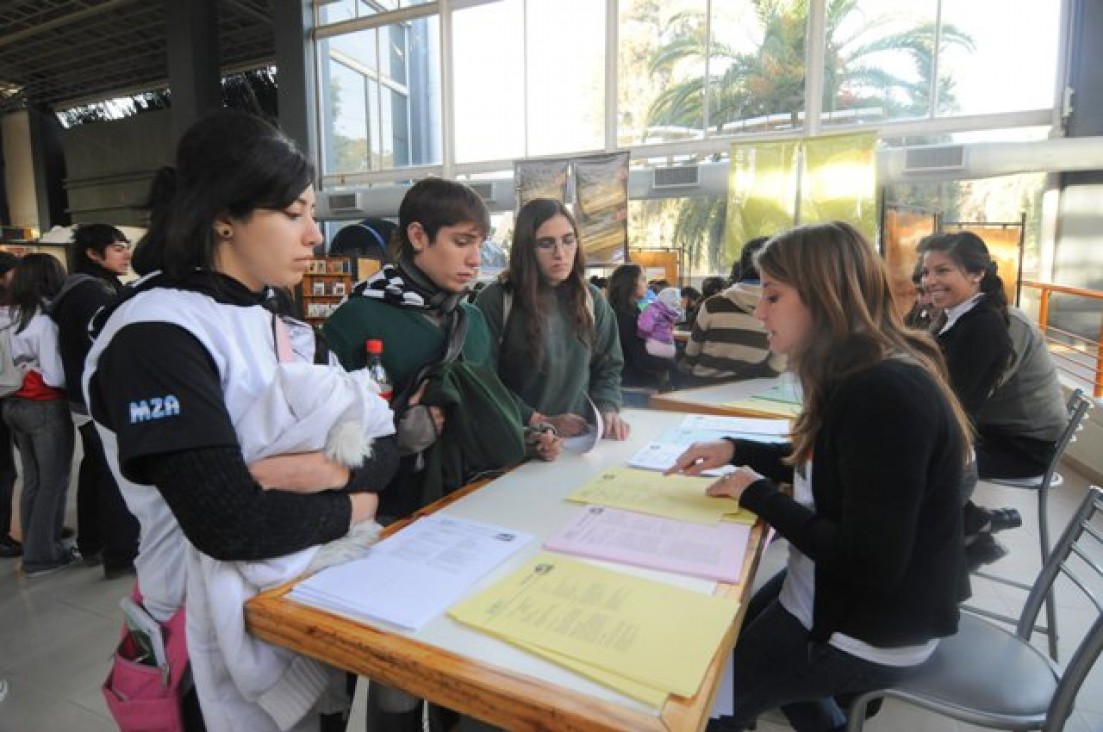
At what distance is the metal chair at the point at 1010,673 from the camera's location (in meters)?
1.05

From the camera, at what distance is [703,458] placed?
139 cm

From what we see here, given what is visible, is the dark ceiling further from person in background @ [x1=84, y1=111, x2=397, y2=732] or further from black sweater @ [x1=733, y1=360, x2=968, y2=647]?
black sweater @ [x1=733, y1=360, x2=968, y2=647]

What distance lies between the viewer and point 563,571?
943 millimetres

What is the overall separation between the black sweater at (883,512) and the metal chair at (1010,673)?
158 mm

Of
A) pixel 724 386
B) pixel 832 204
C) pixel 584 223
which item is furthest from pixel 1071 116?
pixel 724 386

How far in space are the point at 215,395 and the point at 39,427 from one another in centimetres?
268

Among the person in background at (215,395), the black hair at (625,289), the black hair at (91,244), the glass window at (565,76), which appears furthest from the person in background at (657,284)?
the person in background at (215,395)

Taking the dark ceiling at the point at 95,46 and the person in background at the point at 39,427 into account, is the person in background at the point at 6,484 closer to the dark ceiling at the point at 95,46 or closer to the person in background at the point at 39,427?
the person in background at the point at 39,427

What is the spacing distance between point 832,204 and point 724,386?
4172 millimetres

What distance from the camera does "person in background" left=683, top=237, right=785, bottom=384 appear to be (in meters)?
3.01

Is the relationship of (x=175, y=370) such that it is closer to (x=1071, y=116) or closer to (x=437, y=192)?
(x=437, y=192)

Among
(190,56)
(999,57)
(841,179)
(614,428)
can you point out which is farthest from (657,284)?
(190,56)

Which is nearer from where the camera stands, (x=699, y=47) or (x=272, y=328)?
(x=272, y=328)

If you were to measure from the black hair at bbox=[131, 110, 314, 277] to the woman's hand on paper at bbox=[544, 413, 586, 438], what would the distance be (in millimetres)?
931
